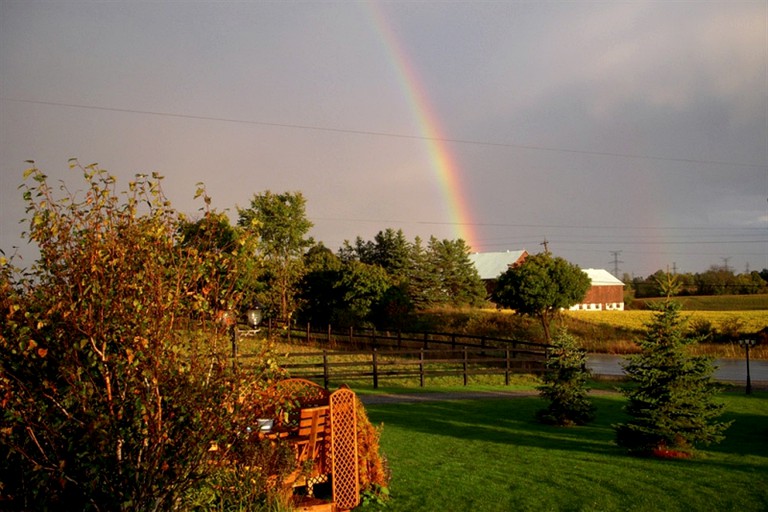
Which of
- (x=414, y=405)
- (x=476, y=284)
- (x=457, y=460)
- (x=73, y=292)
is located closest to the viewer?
(x=73, y=292)

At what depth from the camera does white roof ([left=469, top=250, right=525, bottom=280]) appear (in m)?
84.9

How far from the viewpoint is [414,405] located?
1814 cm

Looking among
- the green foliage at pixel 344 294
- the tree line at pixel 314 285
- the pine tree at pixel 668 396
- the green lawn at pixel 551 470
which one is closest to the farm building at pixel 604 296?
the tree line at pixel 314 285

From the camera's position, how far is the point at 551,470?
10.0m

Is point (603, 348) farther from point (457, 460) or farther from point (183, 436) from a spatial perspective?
point (183, 436)

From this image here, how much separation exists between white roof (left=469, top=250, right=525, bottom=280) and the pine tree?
2840 inches

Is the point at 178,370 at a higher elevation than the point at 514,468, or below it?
higher

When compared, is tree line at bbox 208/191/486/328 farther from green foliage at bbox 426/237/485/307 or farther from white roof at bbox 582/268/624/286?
white roof at bbox 582/268/624/286

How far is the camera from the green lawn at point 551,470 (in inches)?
324

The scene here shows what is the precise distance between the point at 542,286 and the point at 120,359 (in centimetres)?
3278

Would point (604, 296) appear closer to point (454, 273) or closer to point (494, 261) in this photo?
point (494, 261)

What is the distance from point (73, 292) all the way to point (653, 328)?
9.20m

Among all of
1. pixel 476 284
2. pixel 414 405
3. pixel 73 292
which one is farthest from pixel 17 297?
pixel 476 284

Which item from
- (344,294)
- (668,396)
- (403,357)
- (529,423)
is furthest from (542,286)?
(668,396)
